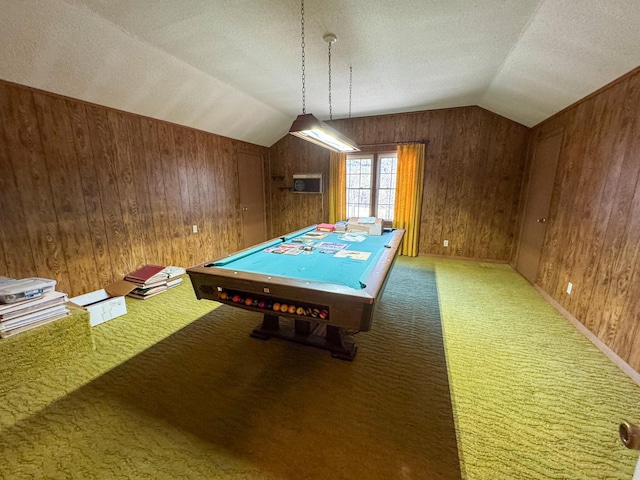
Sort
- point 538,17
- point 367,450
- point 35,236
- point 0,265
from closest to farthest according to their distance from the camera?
point 367,450, point 538,17, point 0,265, point 35,236

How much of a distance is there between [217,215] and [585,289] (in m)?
4.88

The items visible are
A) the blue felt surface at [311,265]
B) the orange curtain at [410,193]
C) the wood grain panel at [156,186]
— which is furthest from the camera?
the orange curtain at [410,193]

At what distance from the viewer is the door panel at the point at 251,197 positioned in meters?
5.02

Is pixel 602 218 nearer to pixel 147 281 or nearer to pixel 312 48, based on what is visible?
pixel 312 48

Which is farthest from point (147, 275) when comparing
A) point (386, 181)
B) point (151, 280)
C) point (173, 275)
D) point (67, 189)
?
point (386, 181)

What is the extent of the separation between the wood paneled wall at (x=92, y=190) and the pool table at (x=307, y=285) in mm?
1909

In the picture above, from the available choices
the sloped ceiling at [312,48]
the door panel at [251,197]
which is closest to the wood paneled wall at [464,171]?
the sloped ceiling at [312,48]

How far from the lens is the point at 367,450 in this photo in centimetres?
131

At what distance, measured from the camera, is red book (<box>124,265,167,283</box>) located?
10.1ft

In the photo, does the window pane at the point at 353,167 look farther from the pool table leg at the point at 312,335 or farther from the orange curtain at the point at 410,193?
the pool table leg at the point at 312,335

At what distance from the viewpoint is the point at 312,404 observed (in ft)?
5.19

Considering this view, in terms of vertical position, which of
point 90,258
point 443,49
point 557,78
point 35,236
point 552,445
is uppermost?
point 443,49

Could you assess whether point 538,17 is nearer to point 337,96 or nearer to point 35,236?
point 337,96

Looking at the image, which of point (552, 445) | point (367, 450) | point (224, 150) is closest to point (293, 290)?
point (367, 450)
